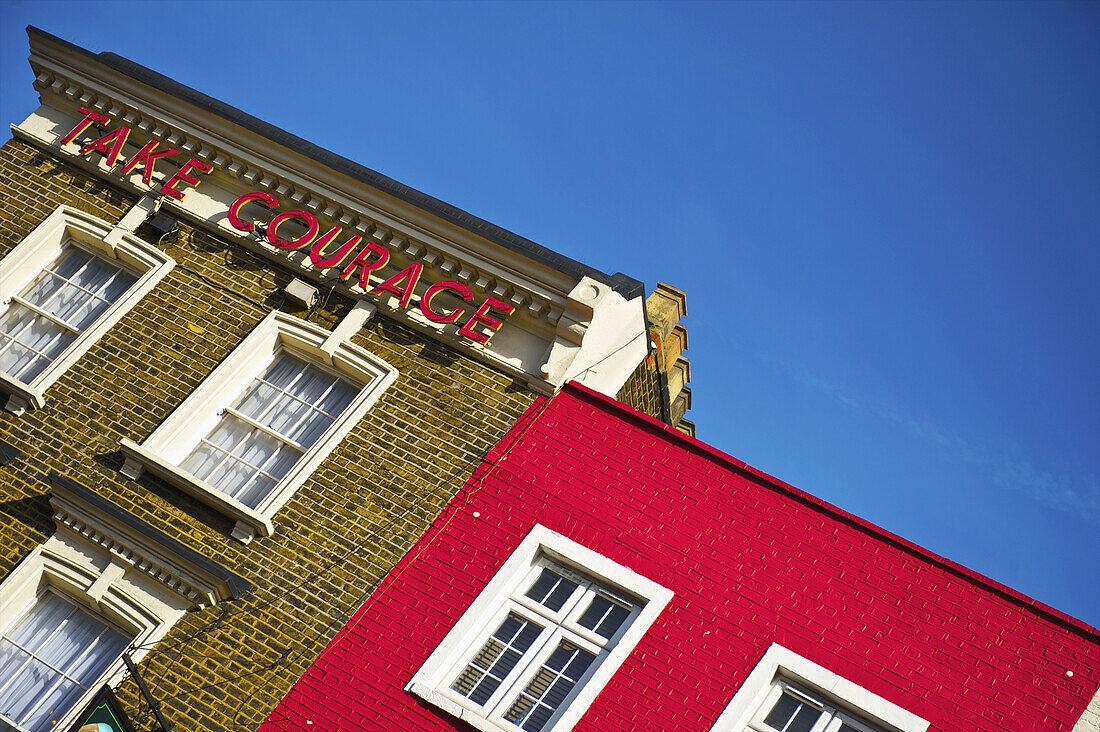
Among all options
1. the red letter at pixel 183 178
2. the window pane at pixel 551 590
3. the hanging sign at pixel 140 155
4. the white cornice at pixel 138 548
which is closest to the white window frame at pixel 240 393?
the white cornice at pixel 138 548

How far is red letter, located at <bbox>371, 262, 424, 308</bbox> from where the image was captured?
14.1 m

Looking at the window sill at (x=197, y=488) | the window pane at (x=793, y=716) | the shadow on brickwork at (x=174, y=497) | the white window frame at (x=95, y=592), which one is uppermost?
the window pane at (x=793, y=716)

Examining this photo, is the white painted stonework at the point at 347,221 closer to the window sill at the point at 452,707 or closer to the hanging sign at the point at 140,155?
the hanging sign at the point at 140,155

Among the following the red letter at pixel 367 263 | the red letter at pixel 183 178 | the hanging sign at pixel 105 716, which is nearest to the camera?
the hanging sign at pixel 105 716

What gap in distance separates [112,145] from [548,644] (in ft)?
33.1

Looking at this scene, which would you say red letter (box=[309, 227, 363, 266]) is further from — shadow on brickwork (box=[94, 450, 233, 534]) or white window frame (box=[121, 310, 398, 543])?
shadow on brickwork (box=[94, 450, 233, 534])

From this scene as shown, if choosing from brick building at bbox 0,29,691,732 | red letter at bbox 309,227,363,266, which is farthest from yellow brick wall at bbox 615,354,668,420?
red letter at bbox 309,227,363,266

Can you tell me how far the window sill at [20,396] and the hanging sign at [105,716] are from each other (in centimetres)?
446

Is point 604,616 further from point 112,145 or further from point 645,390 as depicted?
point 112,145

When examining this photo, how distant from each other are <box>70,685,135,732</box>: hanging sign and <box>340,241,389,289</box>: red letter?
6.09 meters

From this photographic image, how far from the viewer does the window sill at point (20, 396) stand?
13484 mm

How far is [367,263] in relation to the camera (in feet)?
47.3

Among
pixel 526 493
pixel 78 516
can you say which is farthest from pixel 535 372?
pixel 78 516

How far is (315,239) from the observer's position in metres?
14.8
